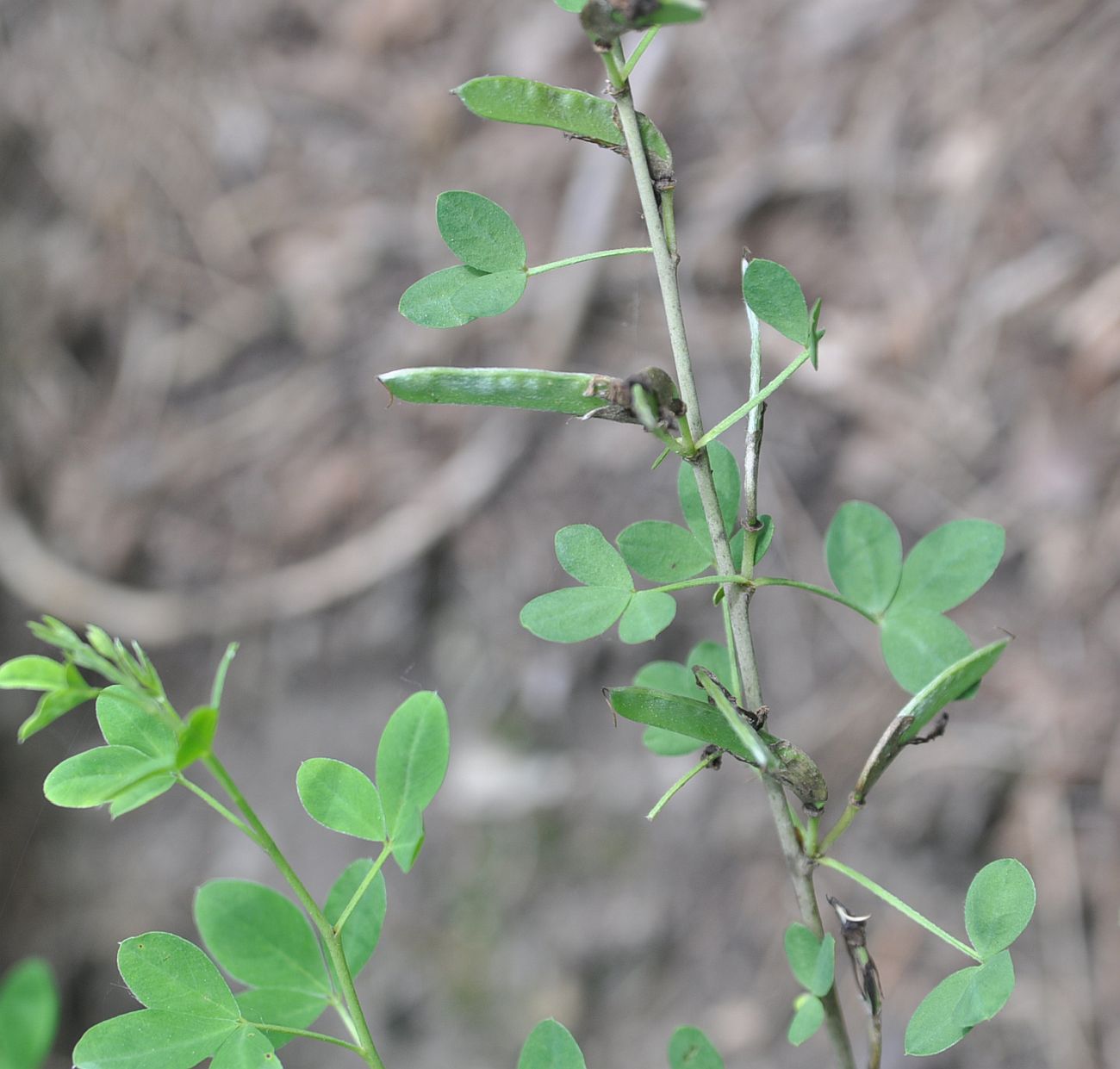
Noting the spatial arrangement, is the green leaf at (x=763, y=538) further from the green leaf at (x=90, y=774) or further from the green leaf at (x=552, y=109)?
the green leaf at (x=90, y=774)

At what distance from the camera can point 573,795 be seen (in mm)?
2146

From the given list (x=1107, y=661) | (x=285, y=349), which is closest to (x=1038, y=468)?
(x=1107, y=661)

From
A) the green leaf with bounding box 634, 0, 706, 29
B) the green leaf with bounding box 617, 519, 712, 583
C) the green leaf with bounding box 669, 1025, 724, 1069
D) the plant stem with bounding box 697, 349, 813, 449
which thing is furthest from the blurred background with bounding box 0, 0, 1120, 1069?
the green leaf with bounding box 634, 0, 706, 29

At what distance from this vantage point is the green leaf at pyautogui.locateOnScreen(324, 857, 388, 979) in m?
0.61

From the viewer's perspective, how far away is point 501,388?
1.64 ft

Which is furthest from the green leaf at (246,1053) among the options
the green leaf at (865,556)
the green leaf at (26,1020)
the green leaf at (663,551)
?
the green leaf at (26,1020)

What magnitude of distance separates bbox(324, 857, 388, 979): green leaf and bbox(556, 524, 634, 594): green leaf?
0.23 metres

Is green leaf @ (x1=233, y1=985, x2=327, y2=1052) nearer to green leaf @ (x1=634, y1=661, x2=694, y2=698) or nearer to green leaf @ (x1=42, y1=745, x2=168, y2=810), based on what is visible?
green leaf @ (x1=42, y1=745, x2=168, y2=810)

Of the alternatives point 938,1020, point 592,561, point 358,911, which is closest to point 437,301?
point 592,561

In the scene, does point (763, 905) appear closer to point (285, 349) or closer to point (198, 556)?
point (198, 556)

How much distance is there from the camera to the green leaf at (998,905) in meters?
0.53

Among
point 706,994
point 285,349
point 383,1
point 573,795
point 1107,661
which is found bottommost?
point 706,994

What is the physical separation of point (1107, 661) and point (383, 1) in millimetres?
2363

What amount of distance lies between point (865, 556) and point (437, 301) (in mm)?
329
